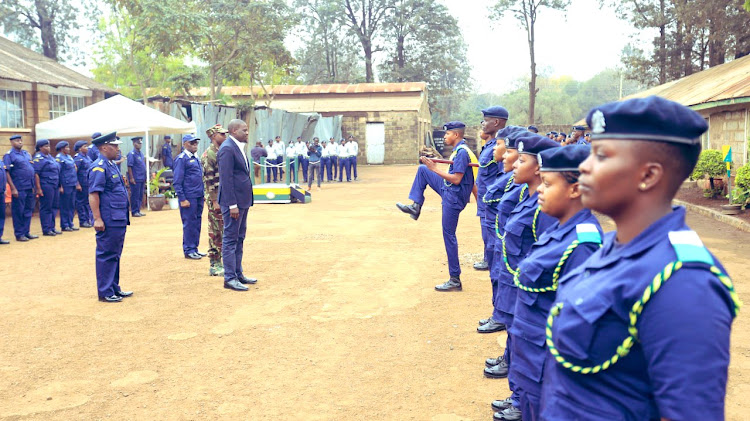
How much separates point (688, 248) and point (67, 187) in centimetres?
1308

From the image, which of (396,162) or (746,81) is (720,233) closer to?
(746,81)

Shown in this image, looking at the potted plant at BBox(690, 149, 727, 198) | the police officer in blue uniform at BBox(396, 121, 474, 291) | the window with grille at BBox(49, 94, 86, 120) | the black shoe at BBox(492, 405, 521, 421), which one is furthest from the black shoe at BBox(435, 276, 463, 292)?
the window with grille at BBox(49, 94, 86, 120)

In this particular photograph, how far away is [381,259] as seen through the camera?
29.7 feet

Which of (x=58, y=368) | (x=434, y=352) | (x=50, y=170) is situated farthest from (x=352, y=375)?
(x=50, y=170)

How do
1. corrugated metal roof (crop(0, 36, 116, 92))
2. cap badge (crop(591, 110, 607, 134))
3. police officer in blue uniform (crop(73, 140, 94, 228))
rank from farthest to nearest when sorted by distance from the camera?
corrugated metal roof (crop(0, 36, 116, 92)) < police officer in blue uniform (crop(73, 140, 94, 228)) < cap badge (crop(591, 110, 607, 134))

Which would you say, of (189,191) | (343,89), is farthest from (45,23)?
(189,191)

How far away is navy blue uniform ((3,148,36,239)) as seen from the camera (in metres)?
11.4

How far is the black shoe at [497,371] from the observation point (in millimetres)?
4621

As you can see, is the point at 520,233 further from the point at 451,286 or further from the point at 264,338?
the point at 451,286

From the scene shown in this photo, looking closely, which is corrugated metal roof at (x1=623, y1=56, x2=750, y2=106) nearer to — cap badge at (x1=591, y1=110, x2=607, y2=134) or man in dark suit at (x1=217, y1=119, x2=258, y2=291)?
man in dark suit at (x1=217, y1=119, x2=258, y2=291)

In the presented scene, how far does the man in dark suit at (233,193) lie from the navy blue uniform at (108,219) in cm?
109

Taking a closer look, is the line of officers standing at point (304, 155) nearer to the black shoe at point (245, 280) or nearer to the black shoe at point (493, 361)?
the black shoe at point (245, 280)

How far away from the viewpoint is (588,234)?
8.04 ft

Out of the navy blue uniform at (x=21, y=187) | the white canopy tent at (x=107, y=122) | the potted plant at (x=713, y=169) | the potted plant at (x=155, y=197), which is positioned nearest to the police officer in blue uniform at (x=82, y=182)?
the white canopy tent at (x=107, y=122)
